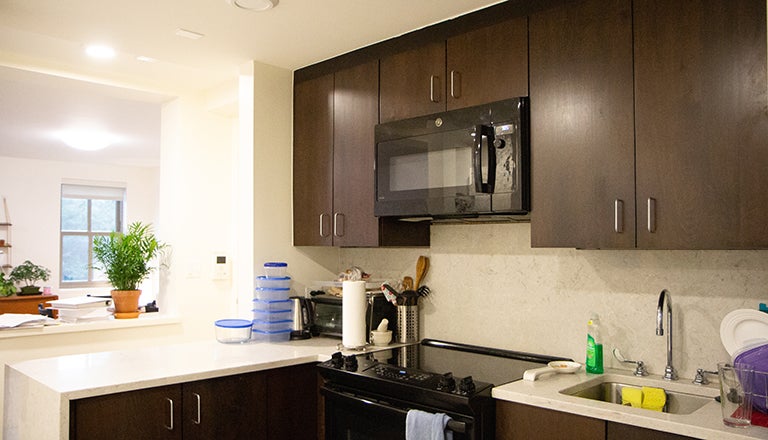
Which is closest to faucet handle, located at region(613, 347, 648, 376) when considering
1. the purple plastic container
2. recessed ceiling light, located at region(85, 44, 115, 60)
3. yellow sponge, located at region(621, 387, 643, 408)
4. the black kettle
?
yellow sponge, located at region(621, 387, 643, 408)

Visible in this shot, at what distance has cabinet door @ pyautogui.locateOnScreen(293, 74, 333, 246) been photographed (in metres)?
3.15

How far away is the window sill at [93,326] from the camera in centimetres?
343

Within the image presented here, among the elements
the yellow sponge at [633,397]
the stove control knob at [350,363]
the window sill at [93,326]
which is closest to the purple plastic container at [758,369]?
the yellow sponge at [633,397]

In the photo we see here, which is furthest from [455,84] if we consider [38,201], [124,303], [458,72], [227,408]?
[38,201]

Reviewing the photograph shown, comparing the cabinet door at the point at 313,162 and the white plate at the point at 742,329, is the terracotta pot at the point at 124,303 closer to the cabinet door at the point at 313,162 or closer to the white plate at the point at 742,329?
the cabinet door at the point at 313,162

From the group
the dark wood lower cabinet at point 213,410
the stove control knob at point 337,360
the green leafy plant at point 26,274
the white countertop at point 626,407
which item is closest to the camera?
the white countertop at point 626,407

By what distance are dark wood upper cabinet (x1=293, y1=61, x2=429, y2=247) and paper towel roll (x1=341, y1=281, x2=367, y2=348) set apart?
9.8 inches

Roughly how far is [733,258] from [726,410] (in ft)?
1.96

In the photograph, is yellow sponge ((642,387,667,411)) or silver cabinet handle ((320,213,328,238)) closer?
yellow sponge ((642,387,667,411))

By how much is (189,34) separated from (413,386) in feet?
6.28

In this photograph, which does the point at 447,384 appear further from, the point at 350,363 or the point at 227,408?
the point at 227,408

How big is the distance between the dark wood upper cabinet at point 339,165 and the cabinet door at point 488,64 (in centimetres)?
49

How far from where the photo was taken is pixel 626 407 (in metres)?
1.78

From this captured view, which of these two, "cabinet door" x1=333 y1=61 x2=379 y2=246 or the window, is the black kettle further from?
Answer: the window
